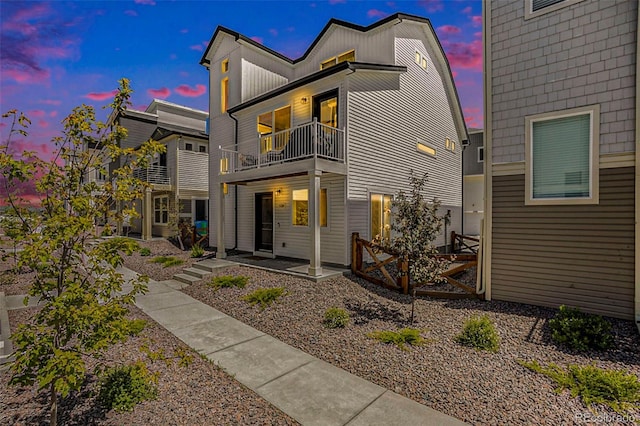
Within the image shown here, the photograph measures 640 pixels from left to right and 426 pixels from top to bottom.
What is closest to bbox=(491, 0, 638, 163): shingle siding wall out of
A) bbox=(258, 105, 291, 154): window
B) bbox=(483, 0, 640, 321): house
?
bbox=(483, 0, 640, 321): house

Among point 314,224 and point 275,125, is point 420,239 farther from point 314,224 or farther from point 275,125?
point 275,125

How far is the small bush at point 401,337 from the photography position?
5.27 meters

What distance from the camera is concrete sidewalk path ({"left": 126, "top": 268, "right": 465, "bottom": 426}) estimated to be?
137 inches

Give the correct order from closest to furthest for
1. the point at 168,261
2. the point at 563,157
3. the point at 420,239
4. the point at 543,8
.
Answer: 1. the point at 420,239
2. the point at 563,157
3. the point at 543,8
4. the point at 168,261

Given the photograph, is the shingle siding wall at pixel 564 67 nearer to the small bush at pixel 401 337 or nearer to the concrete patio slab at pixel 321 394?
the small bush at pixel 401 337

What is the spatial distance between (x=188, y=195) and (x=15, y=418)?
18.1 metres

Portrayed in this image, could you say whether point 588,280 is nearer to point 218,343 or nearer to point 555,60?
point 555,60

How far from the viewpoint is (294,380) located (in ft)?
13.9

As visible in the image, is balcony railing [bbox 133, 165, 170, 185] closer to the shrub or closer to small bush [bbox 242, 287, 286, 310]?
small bush [bbox 242, 287, 286, 310]

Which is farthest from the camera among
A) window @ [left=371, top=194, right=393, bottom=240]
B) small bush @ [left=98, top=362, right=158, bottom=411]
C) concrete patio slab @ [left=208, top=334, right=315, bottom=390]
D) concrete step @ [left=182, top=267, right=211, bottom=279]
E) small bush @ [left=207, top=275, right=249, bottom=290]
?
window @ [left=371, top=194, right=393, bottom=240]

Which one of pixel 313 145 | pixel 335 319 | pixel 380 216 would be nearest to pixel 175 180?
pixel 313 145

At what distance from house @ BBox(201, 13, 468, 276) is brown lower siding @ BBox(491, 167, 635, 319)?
473cm

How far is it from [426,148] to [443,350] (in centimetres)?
1154

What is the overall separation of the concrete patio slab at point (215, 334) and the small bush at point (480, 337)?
384 centimetres
